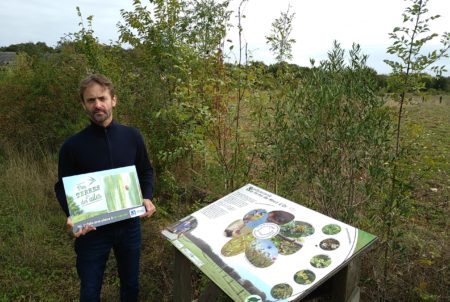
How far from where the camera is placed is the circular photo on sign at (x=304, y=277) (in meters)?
1.68

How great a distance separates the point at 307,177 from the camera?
292 cm

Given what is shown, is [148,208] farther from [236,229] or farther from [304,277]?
[304,277]

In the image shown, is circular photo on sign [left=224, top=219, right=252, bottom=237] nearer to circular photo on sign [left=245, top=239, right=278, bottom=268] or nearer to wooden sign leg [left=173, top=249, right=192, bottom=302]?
circular photo on sign [left=245, top=239, right=278, bottom=268]

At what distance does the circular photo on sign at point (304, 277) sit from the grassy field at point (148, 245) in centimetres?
131

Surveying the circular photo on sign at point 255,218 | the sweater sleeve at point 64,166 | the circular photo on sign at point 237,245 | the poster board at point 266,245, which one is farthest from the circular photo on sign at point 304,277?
the sweater sleeve at point 64,166

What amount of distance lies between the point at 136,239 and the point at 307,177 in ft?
5.15

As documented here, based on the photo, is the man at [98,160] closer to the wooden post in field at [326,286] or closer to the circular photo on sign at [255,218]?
the wooden post in field at [326,286]

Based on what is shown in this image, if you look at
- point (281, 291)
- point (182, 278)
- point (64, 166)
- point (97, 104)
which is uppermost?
point (97, 104)

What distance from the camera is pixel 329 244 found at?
1.85 m

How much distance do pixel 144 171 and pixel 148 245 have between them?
74.9 inches

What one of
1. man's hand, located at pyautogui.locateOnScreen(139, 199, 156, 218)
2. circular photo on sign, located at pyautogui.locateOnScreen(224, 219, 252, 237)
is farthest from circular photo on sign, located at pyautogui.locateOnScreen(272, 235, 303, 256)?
man's hand, located at pyautogui.locateOnScreen(139, 199, 156, 218)

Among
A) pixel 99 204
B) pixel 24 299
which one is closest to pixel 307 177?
pixel 99 204

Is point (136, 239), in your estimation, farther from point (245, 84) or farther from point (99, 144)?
point (245, 84)

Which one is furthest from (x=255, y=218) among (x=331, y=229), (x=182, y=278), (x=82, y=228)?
(x=82, y=228)
